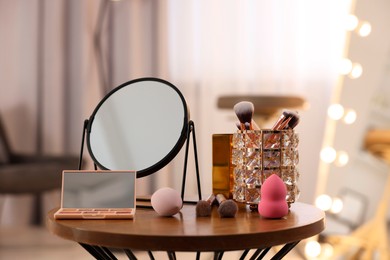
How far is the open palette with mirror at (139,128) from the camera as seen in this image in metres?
1.16

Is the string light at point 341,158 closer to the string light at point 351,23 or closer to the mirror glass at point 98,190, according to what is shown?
the string light at point 351,23

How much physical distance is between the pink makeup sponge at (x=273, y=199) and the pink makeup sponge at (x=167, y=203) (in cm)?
15

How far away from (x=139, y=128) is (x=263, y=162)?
0.31 meters

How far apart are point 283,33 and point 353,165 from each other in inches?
44.1

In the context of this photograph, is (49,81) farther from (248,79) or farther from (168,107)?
(168,107)

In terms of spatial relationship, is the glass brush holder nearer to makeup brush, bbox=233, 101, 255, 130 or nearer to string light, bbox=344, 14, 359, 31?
makeup brush, bbox=233, 101, 255, 130

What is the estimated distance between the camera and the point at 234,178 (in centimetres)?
109

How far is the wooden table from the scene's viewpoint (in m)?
0.80

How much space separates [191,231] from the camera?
84 cm

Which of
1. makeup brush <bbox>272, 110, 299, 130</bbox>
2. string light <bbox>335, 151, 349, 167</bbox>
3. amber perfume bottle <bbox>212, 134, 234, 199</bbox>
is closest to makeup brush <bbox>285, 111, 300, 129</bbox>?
makeup brush <bbox>272, 110, 299, 130</bbox>

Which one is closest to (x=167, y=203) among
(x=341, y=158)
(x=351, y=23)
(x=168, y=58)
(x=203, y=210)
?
(x=203, y=210)

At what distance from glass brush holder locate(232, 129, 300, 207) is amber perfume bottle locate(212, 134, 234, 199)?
7 cm

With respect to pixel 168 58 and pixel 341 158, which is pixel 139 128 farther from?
pixel 168 58

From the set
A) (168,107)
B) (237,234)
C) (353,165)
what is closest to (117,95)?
(168,107)
